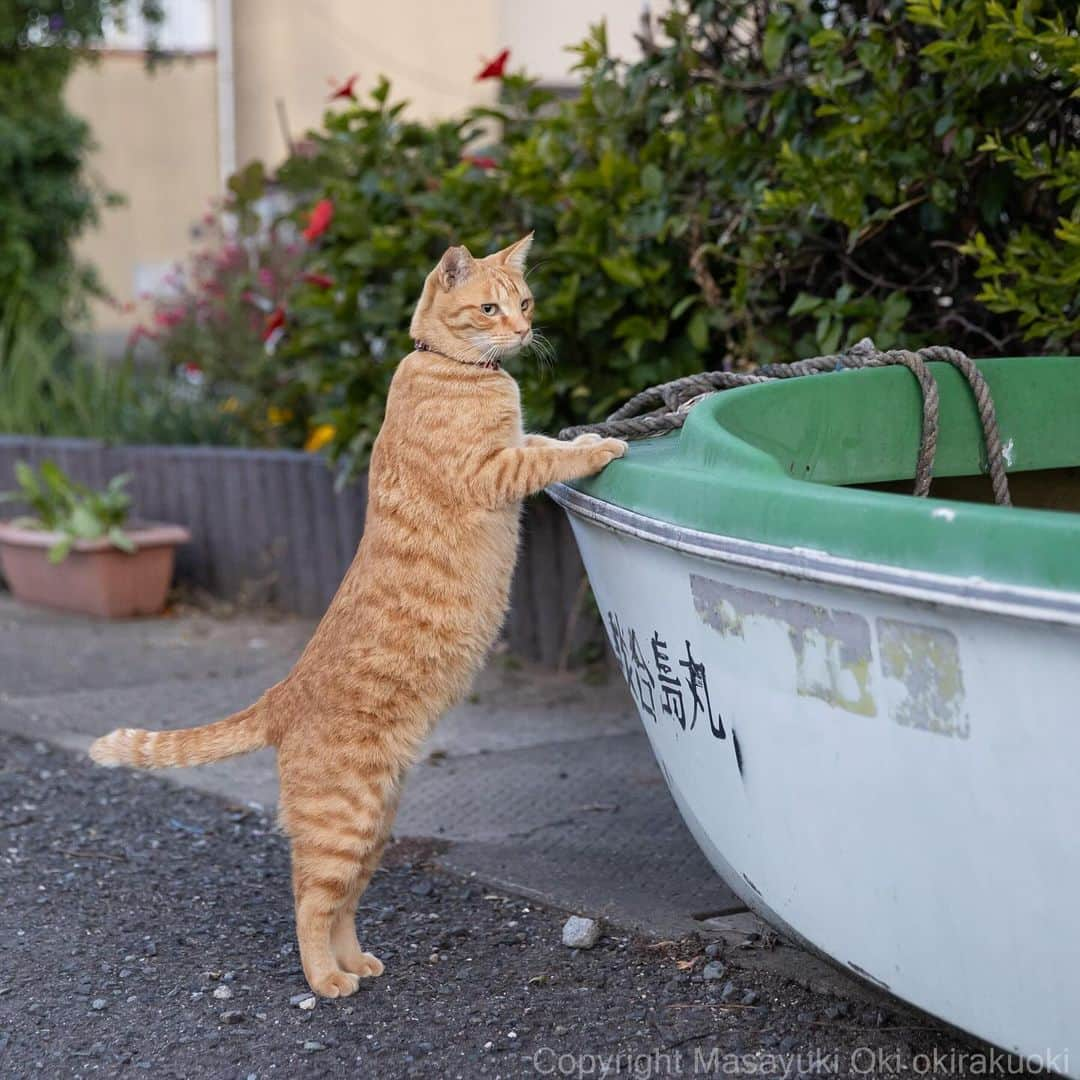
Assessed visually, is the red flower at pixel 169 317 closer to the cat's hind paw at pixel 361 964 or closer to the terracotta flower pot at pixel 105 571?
the terracotta flower pot at pixel 105 571

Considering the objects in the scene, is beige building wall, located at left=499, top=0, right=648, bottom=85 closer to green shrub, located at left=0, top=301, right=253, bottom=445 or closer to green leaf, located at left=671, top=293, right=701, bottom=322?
green shrub, located at left=0, top=301, right=253, bottom=445

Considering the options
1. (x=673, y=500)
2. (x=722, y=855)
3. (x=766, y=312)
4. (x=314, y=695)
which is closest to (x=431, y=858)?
(x=314, y=695)

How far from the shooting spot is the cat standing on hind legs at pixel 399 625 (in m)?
3.03

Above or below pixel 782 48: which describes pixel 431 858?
below

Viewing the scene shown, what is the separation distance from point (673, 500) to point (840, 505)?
1.54 feet

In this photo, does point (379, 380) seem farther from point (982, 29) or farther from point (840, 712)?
point (840, 712)

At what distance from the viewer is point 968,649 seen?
6.62 feet

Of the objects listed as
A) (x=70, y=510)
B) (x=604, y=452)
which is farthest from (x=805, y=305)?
(x=70, y=510)

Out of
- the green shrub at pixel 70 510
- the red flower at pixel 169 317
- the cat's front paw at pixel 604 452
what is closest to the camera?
the cat's front paw at pixel 604 452

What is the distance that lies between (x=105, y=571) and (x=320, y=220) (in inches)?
94.5

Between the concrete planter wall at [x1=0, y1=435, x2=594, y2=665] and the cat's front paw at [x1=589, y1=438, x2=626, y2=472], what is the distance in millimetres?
2648

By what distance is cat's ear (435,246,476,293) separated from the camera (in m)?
3.40

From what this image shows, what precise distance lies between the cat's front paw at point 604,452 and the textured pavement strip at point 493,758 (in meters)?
1.11

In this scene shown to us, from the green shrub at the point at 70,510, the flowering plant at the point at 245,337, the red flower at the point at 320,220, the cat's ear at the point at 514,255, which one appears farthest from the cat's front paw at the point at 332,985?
the green shrub at the point at 70,510
